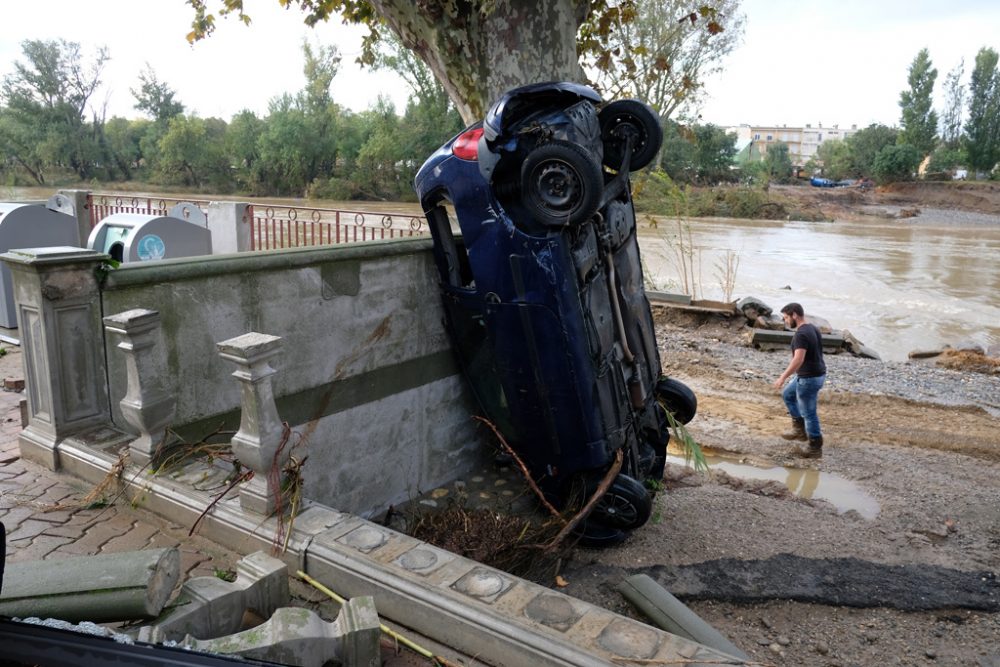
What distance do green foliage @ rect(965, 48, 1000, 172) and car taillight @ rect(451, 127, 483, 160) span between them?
7371 centimetres

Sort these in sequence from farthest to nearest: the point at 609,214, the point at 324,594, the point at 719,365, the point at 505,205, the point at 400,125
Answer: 1. the point at 400,125
2. the point at 719,365
3. the point at 609,214
4. the point at 505,205
5. the point at 324,594

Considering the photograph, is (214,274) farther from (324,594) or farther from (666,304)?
(666,304)

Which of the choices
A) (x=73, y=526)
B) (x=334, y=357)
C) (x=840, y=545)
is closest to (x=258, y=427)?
(x=73, y=526)

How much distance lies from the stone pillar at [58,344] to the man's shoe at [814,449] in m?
6.99

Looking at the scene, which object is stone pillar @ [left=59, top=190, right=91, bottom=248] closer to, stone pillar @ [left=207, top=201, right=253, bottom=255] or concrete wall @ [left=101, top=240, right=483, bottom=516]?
stone pillar @ [left=207, top=201, right=253, bottom=255]

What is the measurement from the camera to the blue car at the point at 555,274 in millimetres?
5102

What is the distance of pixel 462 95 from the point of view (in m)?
8.23

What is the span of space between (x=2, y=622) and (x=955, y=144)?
82.3 m

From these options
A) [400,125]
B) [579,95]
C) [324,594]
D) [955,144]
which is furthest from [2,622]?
[955,144]

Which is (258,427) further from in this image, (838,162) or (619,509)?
(838,162)

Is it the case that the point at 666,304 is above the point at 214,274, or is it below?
below

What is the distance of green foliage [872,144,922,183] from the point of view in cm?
6294

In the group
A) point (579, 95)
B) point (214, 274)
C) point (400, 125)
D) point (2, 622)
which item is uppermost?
point (400, 125)

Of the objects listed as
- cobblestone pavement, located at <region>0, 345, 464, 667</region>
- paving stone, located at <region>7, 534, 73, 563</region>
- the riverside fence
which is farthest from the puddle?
paving stone, located at <region>7, 534, 73, 563</region>
